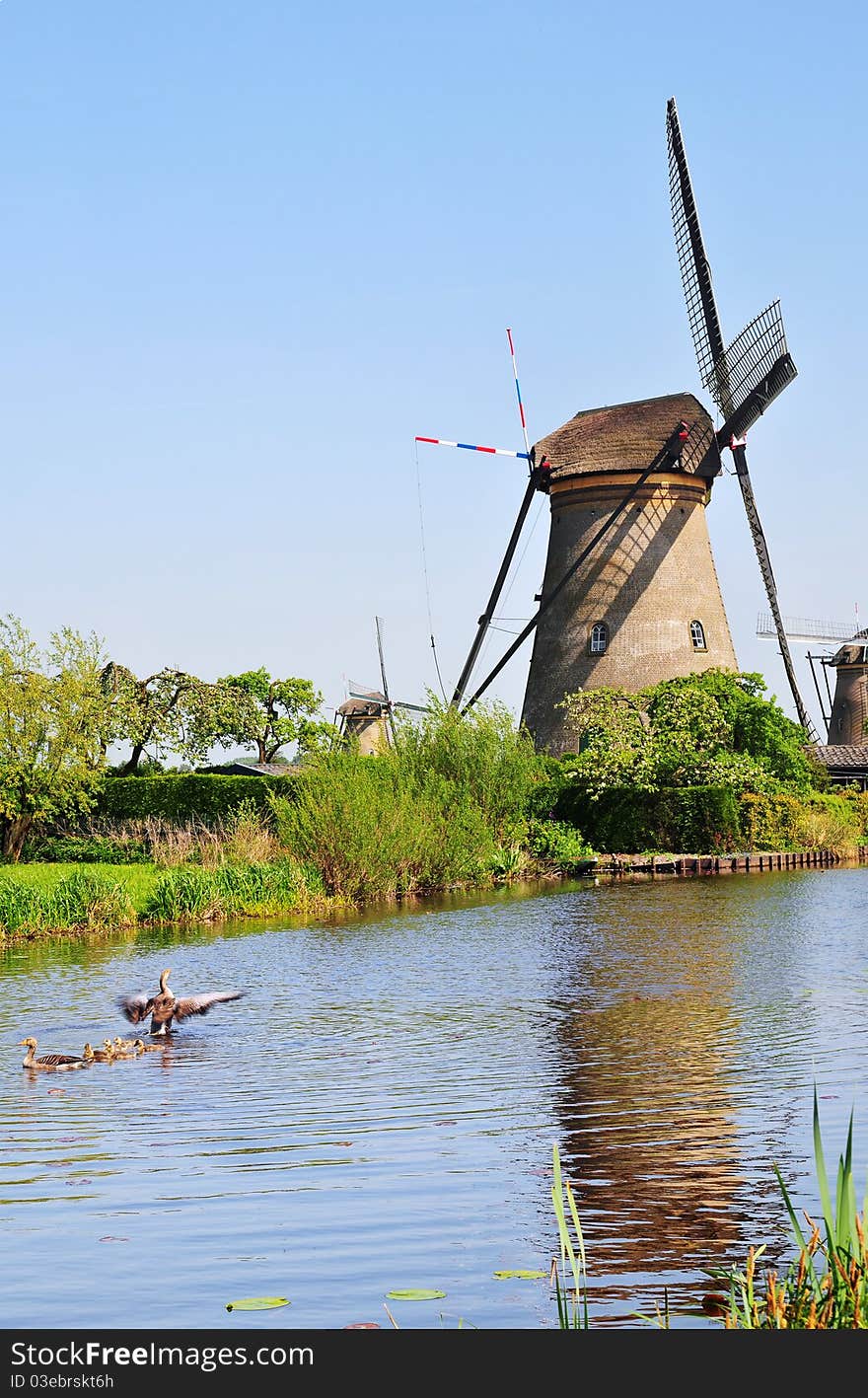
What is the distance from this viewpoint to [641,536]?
38.3m

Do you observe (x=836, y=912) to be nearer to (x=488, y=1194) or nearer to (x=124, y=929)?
(x=124, y=929)

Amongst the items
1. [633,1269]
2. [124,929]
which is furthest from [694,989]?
[124,929]

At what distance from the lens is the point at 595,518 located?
127 feet

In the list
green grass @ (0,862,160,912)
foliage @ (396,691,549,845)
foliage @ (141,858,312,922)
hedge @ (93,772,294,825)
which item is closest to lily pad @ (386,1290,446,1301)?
green grass @ (0,862,160,912)

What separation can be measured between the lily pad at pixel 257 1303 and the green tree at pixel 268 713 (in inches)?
1720

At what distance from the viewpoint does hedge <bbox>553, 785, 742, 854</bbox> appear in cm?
3055

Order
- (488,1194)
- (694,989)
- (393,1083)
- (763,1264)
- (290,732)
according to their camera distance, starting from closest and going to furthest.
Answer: (763,1264) → (488,1194) → (393,1083) → (694,989) → (290,732)

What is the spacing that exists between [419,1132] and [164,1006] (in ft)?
13.1

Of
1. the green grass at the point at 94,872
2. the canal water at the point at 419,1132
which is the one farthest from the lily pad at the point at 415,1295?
the green grass at the point at 94,872

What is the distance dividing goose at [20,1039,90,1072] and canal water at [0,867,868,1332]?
108mm

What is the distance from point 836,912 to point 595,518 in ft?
70.6

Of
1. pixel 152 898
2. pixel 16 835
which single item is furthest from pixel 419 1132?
pixel 16 835

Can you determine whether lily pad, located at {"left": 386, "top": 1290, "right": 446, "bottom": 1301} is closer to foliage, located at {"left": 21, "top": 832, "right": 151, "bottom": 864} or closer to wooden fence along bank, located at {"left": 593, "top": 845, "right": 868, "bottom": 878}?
wooden fence along bank, located at {"left": 593, "top": 845, "right": 868, "bottom": 878}

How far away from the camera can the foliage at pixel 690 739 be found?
3200cm
